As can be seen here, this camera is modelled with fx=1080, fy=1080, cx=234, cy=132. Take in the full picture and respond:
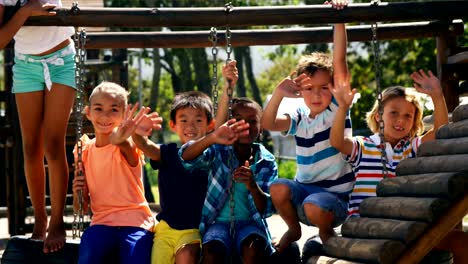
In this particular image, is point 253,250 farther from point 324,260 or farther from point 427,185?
point 427,185

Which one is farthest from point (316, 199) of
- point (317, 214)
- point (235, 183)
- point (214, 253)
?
point (214, 253)

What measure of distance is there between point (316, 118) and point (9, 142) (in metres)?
6.05

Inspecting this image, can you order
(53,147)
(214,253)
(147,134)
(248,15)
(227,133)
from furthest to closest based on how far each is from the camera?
(53,147), (248,15), (147,134), (214,253), (227,133)

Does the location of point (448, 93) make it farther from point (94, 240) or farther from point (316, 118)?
point (94, 240)

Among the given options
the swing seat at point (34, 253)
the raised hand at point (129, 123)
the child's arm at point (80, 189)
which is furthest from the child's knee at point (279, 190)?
the swing seat at point (34, 253)

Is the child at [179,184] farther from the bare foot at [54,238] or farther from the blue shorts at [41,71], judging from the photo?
the blue shorts at [41,71]

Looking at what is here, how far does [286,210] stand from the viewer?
652 cm

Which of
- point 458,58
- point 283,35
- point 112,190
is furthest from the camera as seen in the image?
point 283,35

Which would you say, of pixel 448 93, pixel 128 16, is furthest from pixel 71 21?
pixel 448 93

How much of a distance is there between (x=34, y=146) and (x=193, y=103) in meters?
1.19

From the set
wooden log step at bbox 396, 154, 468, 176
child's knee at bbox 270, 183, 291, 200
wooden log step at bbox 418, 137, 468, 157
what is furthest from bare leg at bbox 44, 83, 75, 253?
wooden log step at bbox 418, 137, 468, 157

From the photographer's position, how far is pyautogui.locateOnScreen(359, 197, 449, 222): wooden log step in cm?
566

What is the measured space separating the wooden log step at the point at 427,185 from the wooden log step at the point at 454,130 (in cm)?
35

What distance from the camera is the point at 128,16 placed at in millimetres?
6695
